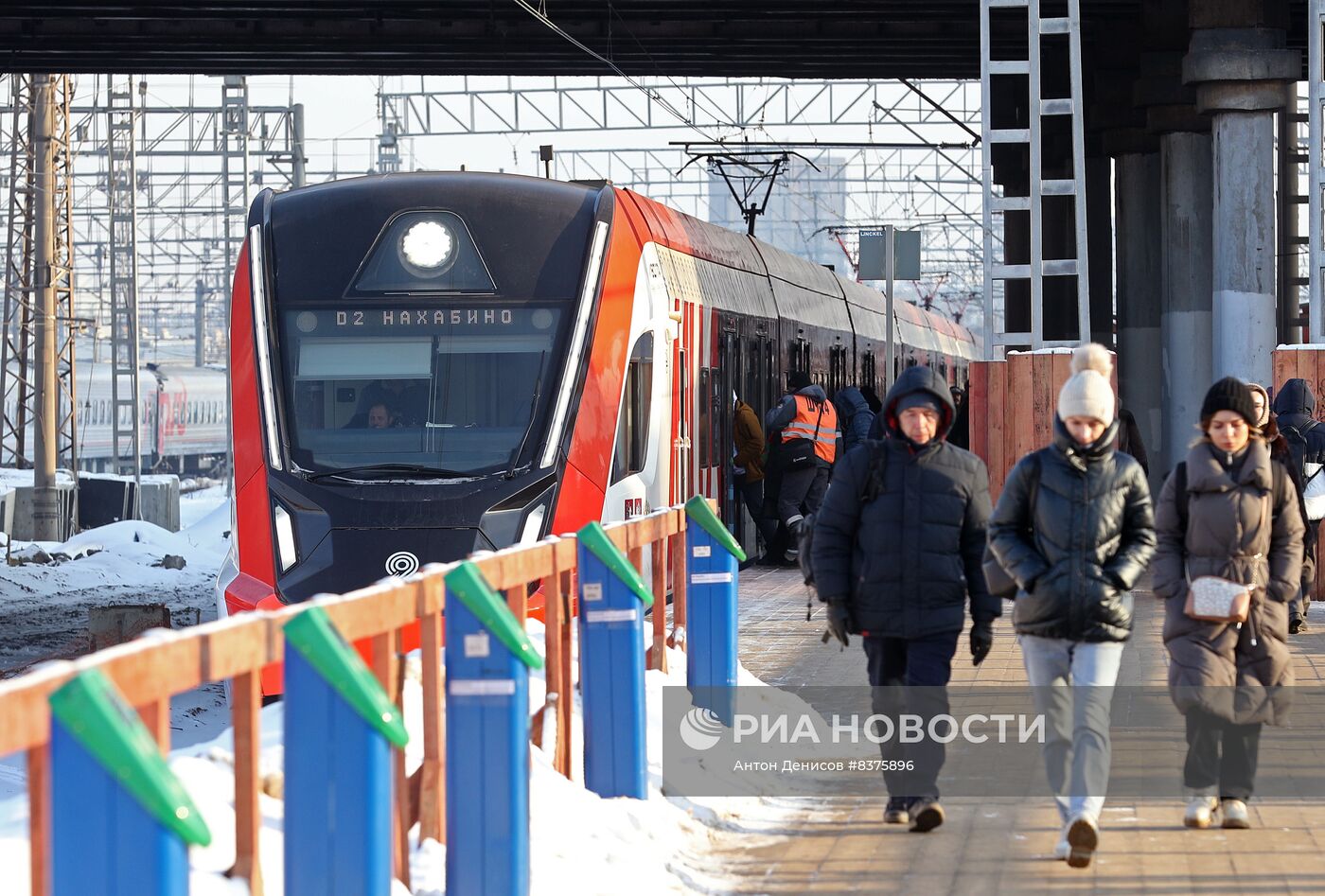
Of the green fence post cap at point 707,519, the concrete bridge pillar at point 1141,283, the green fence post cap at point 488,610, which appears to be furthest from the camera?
the concrete bridge pillar at point 1141,283

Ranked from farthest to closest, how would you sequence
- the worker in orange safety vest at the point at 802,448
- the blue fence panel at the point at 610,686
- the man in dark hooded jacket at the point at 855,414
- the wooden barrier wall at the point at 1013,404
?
the worker in orange safety vest at the point at 802,448 → the man in dark hooded jacket at the point at 855,414 → the wooden barrier wall at the point at 1013,404 → the blue fence panel at the point at 610,686

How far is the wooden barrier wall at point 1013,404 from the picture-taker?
568 inches

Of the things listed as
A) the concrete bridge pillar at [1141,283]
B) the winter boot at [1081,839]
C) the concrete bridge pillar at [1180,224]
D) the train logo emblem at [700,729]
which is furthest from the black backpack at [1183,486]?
the concrete bridge pillar at [1141,283]

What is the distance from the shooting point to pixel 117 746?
350 centimetres

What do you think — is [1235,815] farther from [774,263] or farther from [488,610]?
[774,263]

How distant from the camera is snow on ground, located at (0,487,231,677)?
757 inches

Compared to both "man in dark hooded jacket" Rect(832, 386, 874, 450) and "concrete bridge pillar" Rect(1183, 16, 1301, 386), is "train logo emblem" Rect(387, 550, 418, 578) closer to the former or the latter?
"man in dark hooded jacket" Rect(832, 386, 874, 450)

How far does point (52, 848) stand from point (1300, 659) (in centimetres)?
916

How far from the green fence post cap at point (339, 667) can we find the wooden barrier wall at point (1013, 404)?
33.5ft

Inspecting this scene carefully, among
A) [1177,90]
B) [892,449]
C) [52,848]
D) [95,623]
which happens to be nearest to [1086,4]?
[1177,90]

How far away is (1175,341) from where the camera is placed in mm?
26828

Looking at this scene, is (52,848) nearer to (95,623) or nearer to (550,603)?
(550,603)

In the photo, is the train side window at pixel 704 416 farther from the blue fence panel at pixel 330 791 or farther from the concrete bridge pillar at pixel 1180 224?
the blue fence panel at pixel 330 791

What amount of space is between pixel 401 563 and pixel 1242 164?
11342 mm
